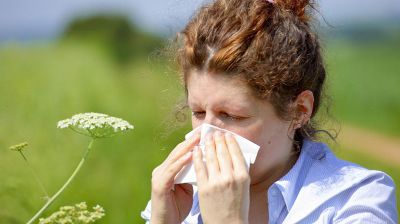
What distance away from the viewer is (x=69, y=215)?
92.2 inches

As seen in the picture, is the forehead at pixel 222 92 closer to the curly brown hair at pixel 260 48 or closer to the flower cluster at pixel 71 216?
the curly brown hair at pixel 260 48

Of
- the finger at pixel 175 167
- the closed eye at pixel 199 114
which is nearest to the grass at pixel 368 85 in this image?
the closed eye at pixel 199 114

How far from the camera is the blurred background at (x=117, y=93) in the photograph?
4.30 metres

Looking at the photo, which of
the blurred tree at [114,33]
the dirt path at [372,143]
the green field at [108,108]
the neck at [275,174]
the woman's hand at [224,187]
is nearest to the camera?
the woman's hand at [224,187]

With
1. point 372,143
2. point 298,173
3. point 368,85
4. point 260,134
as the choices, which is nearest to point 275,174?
point 298,173

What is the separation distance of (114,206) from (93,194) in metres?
0.17

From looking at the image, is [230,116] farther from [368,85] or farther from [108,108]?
[368,85]

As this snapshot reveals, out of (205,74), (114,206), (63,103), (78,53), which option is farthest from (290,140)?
(78,53)

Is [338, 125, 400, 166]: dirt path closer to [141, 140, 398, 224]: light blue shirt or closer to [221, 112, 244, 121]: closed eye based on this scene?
[141, 140, 398, 224]: light blue shirt

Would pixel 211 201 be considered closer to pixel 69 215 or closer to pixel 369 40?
pixel 69 215

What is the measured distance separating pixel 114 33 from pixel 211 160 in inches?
175

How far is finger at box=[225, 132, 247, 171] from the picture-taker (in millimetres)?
2207

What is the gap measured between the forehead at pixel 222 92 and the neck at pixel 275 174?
0.30 m

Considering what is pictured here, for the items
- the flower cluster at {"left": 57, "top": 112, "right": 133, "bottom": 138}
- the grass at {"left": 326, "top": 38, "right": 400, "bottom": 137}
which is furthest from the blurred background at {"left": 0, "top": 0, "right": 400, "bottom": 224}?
the flower cluster at {"left": 57, "top": 112, "right": 133, "bottom": 138}
